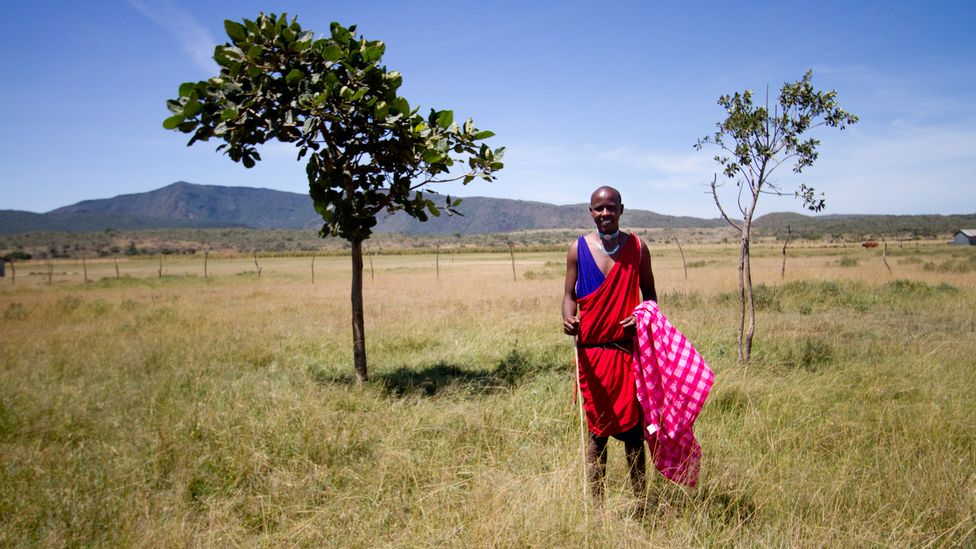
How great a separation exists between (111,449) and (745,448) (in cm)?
519

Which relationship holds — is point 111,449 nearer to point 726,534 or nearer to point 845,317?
point 726,534

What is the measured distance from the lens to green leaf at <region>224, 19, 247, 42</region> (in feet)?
16.8

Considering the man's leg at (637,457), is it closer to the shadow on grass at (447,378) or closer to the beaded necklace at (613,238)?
the beaded necklace at (613,238)

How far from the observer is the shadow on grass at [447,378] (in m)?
6.16

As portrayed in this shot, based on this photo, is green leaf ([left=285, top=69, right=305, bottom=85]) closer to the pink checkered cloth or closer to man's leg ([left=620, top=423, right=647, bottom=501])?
the pink checkered cloth

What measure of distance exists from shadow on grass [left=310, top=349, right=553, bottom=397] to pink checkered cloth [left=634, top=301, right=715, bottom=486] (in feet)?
9.44

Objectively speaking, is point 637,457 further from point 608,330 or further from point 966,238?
point 966,238

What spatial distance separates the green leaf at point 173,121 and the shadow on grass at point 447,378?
3225 mm

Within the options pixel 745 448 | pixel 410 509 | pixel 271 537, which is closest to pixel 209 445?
pixel 271 537

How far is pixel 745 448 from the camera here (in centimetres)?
417

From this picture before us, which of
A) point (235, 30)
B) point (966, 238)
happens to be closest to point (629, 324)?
point (235, 30)

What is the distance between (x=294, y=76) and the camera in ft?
17.4

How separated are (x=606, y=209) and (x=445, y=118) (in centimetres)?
301

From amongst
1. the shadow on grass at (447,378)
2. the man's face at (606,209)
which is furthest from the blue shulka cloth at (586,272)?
the shadow on grass at (447,378)
